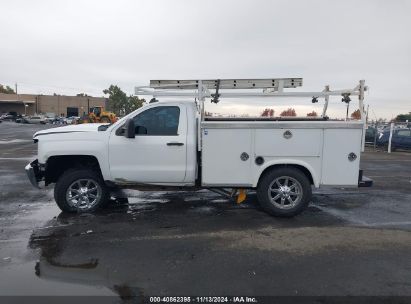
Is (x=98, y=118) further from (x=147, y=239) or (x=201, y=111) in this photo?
(x=147, y=239)

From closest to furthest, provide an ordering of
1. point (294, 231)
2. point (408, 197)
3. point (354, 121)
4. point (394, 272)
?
point (394, 272) → point (294, 231) → point (354, 121) → point (408, 197)

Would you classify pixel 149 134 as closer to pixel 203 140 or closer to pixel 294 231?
pixel 203 140

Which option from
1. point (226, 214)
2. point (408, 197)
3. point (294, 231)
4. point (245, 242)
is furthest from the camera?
→ point (408, 197)

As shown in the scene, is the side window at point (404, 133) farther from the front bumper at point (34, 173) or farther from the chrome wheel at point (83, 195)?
the front bumper at point (34, 173)

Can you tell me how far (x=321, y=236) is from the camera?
18.8 feet

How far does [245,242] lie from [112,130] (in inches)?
121

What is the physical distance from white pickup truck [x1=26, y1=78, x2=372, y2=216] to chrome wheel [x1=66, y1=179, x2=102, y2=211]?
0.02 meters

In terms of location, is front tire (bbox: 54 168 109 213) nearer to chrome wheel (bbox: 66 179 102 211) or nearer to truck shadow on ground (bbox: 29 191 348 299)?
chrome wheel (bbox: 66 179 102 211)

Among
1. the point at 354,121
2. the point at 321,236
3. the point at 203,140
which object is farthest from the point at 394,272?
the point at 203,140

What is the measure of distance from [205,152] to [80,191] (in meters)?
2.40

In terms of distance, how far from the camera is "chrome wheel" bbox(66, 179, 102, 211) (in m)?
6.78

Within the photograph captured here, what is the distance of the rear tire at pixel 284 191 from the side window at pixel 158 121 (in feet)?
6.21

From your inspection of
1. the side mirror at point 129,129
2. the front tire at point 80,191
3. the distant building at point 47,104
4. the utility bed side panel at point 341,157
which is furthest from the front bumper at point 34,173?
the distant building at point 47,104

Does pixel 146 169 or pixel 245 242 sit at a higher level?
pixel 146 169
